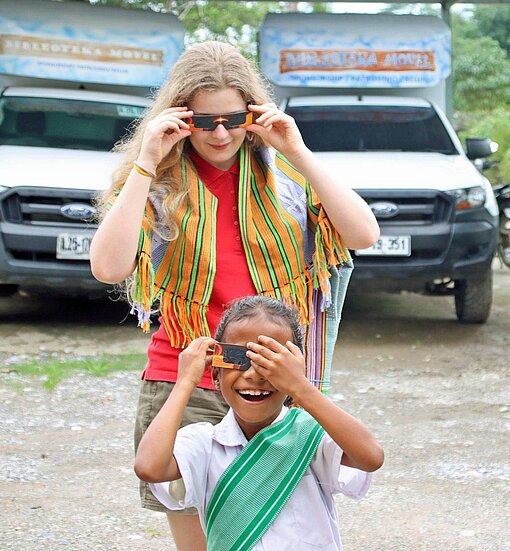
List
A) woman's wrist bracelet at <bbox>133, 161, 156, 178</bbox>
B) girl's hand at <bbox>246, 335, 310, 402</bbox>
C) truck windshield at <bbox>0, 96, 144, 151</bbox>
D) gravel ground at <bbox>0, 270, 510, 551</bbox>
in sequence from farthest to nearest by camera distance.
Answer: truck windshield at <bbox>0, 96, 144, 151</bbox> → gravel ground at <bbox>0, 270, 510, 551</bbox> → woman's wrist bracelet at <bbox>133, 161, 156, 178</bbox> → girl's hand at <bbox>246, 335, 310, 402</bbox>

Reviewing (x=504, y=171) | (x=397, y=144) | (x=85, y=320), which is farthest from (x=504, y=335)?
(x=504, y=171)

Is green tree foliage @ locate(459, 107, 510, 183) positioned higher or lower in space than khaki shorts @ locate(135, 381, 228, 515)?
lower

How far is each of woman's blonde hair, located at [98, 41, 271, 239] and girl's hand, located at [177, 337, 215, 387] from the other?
0.57 m

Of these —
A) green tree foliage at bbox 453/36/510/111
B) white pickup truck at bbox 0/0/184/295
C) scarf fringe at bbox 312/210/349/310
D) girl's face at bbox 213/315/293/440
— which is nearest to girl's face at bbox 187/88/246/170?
scarf fringe at bbox 312/210/349/310

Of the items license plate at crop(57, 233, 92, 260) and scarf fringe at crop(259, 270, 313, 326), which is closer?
scarf fringe at crop(259, 270, 313, 326)

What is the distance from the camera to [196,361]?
8.02 feet

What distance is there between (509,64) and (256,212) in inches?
1255

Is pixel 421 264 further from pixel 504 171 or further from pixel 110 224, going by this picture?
pixel 504 171

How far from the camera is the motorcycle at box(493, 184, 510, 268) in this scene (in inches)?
432

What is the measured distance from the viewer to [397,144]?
9078 millimetres

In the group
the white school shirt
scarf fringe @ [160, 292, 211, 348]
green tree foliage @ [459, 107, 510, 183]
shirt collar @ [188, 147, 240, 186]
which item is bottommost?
green tree foliage @ [459, 107, 510, 183]

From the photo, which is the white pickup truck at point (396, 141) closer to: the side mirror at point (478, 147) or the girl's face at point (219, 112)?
the side mirror at point (478, 147)

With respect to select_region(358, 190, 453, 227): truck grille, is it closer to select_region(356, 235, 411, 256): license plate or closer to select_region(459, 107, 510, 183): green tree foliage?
select_region(356, 235, 411, 256): license plate

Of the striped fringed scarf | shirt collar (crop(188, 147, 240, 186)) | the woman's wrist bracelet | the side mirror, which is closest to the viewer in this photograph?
the woman's wrist bracelet
